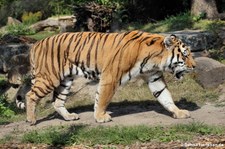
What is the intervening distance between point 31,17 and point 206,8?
925cm

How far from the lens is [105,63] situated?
24.0 ft

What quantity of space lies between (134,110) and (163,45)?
1.41 metres

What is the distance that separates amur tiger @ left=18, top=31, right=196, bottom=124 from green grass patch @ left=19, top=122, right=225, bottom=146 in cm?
69

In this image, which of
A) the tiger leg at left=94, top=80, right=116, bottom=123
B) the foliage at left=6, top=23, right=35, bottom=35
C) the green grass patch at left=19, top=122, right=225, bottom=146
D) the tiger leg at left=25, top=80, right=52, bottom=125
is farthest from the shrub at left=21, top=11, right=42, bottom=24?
the green grass patch at left=19, top=122, right=225, bottom=146

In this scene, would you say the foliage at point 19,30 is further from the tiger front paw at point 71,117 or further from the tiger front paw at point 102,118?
the tiger front paw at point 102,118

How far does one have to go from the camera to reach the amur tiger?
7.21 m

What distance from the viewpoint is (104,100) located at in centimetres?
720

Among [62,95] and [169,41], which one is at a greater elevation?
[169,41]

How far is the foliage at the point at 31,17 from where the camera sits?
847 inches

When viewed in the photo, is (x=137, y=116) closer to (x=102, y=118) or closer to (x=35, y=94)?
(x=102, y=118)

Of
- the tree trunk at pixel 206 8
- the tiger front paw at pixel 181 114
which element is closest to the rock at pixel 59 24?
the tree trunk at pixel 206 8

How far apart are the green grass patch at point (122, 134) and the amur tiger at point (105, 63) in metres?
0.69

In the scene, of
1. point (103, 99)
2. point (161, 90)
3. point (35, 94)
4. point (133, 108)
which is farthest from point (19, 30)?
point (103, 99)

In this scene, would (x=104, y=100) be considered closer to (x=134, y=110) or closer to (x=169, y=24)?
(x=134, y=110)
